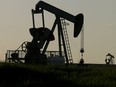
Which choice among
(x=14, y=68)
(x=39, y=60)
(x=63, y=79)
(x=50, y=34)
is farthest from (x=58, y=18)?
(x=63, y=79)

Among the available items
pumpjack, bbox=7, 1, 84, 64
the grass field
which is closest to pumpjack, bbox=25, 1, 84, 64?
pumpjack, bbox=7, 1, 84, 64

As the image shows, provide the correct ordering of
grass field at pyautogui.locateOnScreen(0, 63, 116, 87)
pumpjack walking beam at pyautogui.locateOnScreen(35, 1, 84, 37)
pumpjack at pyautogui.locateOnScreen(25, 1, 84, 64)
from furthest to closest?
pumpjack walking beam at pyautogui.locateOnScreen(35, 1, 84, 37) → pumpjack at pyautogui.locateOnScreen(25, 1, 84, 64) → grass field at pyautogui.locateOnScreen(0, 63, 116, 87)

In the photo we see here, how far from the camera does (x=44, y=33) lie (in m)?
34.4

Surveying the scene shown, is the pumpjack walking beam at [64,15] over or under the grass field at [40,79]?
over

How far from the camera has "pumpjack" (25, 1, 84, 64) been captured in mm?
33000

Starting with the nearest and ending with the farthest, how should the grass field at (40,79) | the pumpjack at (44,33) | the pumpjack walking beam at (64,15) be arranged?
1. the grass field at (40,79)
2. the pumpjack at (44,33)
3. the pumpjack walking beam at (64,15)

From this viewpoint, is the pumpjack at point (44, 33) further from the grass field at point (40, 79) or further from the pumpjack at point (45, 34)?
Answer: the grass field at point (40, 79)

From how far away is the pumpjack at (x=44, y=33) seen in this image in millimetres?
33000

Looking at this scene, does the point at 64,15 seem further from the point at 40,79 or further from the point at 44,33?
the point at 40,79

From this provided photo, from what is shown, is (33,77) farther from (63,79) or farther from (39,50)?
(39,50)

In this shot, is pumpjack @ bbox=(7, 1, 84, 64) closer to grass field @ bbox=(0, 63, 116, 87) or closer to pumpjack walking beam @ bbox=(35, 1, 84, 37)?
pumpjack walking beam @ bbox=(35, 1, 84, 37)

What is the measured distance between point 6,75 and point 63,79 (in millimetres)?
2036

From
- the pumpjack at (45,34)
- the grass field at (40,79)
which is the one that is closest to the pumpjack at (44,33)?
the pumpjack at (45,34)

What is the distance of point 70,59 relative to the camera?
120ft
